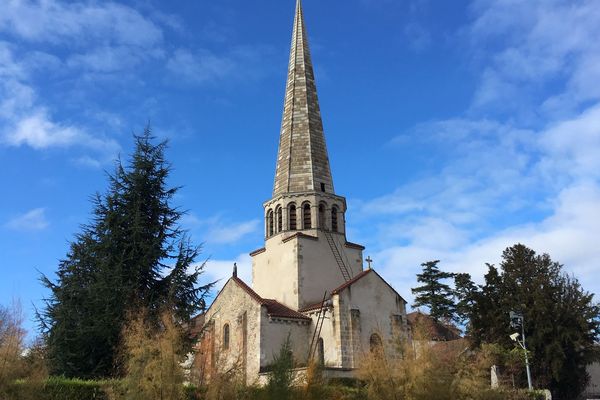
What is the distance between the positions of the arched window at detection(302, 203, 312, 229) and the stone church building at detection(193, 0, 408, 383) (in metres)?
0.06

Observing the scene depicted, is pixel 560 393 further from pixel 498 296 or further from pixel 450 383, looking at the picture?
pixel 450 383

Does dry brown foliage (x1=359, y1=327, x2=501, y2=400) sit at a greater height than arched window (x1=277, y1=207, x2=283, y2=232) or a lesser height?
lesser

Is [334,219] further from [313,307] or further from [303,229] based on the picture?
[313,307]

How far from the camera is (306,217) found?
100 ft

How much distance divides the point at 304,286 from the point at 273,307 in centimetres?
217

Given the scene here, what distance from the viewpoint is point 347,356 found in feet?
83.6

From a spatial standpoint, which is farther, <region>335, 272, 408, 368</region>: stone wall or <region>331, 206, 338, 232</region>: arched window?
<region>331, 206, 338, 232</region>: arched window

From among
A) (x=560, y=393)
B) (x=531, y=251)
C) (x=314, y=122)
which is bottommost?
(x=560, y=393)

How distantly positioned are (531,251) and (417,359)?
19.1 metres

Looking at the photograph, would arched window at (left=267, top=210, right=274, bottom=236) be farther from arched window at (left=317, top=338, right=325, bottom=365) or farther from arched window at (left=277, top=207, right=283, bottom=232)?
arched window at (left=317, top=338, right=325, bottom=365)

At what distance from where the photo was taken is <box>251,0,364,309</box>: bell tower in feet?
96.3

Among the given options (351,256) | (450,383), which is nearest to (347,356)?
(351,256)

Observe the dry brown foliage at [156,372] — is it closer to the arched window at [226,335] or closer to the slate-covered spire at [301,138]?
the arched window at [226,335]

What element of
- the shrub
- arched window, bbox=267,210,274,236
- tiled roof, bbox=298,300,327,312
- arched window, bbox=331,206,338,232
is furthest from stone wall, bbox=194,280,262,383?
the shrub
